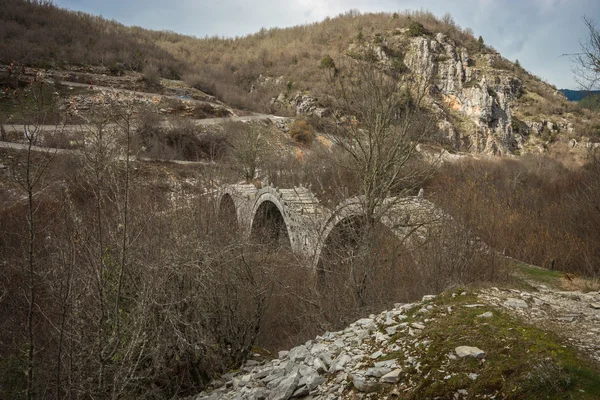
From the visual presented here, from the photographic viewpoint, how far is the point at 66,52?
126 ft

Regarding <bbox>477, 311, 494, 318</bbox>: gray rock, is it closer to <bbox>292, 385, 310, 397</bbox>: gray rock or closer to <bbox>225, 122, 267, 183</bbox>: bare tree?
<bbox>292, 385, 310, 397</bbox>: gray rock

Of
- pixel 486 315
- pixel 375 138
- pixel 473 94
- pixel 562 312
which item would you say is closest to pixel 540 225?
pixel 375 138

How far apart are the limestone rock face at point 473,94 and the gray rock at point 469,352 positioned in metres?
32.7

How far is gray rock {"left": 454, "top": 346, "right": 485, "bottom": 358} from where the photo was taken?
2.67 meters

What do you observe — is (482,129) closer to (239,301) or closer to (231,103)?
(231,103)

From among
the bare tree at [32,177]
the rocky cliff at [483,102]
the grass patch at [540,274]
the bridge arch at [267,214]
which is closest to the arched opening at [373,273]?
the grass patch at [540,274]

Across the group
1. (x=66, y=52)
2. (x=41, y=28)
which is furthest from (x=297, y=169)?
(x=41, y=28)

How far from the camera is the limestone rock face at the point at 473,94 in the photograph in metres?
35.5

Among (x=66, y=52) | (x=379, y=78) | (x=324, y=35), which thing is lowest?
(x=379, y=78)

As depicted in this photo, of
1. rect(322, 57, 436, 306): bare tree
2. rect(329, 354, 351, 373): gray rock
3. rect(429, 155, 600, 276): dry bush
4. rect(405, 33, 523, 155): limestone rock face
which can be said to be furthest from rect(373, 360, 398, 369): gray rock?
rect(405, 33, 523, 155): limestone rock face

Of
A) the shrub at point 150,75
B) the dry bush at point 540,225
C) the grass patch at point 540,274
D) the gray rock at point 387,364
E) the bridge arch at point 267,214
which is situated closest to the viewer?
the gray rock at point 387,364

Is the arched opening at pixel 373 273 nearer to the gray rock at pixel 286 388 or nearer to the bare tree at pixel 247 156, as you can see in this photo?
the gray rock at pixel 286 388

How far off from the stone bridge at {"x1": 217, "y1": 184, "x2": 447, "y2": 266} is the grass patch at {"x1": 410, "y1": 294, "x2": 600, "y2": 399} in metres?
3.69

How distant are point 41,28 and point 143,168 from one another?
35291 mm
